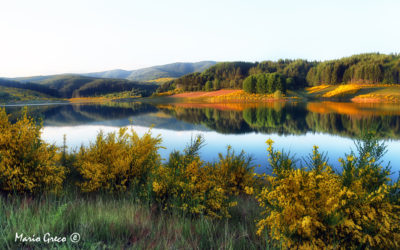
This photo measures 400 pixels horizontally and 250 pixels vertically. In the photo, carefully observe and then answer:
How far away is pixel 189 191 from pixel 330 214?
2508 mm

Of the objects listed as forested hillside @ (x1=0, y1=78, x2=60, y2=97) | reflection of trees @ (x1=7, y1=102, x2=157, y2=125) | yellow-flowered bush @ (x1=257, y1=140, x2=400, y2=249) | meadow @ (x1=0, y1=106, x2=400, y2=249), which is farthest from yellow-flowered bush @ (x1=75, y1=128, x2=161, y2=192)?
forested hillside @ (x1=0, y1=78, x2=60, y2=97)

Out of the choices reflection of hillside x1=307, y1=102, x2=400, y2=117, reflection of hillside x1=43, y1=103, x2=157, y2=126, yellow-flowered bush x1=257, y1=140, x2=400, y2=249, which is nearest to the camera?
yellow-flowered bush x1=257, y1=140, x2=400, y2=249

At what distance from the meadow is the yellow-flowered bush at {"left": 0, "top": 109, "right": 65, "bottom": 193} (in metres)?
0.02

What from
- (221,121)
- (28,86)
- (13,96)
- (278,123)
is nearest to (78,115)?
(221,121)

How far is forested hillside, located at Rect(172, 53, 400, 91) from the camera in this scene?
331ft

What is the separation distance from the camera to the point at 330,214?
269 centimetres

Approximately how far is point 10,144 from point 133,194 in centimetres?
296

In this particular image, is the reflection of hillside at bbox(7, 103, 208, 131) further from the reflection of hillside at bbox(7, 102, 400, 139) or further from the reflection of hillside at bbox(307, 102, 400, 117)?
the reflection of hillside at bbox(307, 102, 400, 117)

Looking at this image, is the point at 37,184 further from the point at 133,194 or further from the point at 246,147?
the point at 246,147

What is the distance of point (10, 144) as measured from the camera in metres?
4.95

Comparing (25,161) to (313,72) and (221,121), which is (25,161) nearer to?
(221,121)

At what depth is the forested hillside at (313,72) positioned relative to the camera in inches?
3967

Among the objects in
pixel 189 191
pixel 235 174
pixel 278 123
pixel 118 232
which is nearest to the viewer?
pixel 118 232

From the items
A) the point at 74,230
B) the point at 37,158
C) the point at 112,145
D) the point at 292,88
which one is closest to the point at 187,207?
the point at 74,230
